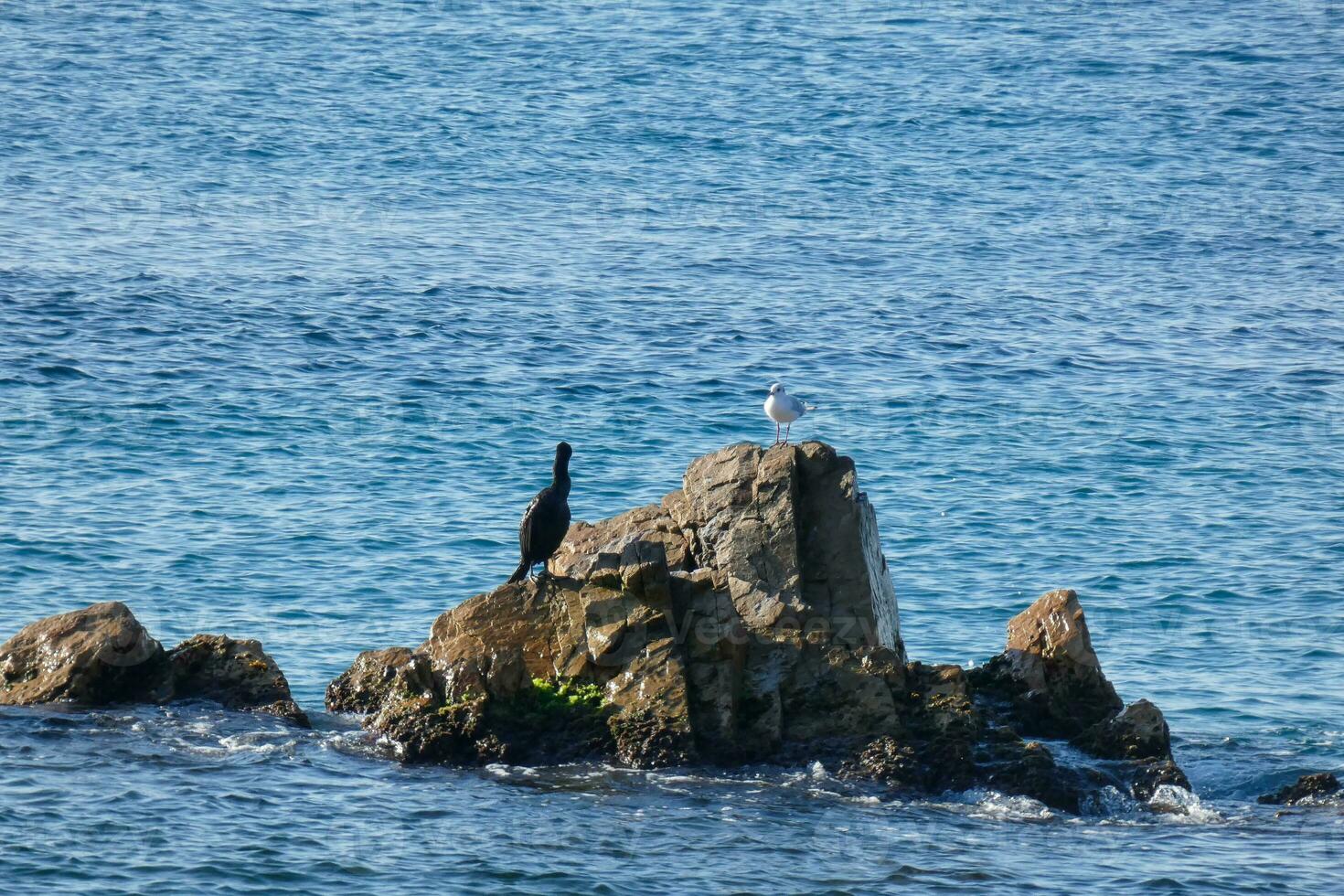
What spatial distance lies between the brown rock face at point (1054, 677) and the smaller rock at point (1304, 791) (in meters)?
1.91

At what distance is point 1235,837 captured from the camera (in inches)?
605

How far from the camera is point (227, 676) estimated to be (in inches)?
680

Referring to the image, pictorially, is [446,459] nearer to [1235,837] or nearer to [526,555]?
[526,555]

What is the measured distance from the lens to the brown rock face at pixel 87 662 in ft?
54.5

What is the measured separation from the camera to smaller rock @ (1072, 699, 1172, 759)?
17047 millimetres

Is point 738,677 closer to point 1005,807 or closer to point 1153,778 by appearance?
point 1005,807

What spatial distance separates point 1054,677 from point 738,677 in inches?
158

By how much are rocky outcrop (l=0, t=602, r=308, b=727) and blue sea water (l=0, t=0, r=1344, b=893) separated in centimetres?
41

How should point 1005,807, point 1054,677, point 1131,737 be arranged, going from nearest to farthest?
point 1005,807
point 1131,737
point 1054,677

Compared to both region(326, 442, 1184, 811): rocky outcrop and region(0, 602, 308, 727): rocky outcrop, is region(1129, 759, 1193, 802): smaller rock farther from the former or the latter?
region(0, 602, 308, 727): rocky outcrop

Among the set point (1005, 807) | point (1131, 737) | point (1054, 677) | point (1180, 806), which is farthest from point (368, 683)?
point (1180, 806)

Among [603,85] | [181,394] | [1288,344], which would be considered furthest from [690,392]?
[603,85]

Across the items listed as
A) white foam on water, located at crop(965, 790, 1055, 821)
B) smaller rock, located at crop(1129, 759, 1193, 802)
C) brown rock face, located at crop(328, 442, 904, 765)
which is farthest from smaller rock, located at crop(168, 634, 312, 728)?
smaller rock, located at crop(1129, 759, 1193, 802)

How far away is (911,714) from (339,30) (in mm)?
57973
